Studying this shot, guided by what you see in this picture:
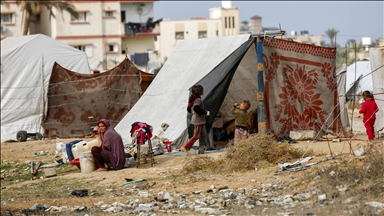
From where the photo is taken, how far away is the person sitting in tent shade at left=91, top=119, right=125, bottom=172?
46.0 ft

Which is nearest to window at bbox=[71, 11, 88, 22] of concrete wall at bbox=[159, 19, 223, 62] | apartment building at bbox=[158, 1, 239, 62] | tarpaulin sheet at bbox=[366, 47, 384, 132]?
apartment building at bbox=[158, 1, 239, 62]

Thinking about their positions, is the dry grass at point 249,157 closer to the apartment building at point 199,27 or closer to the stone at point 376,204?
the stone at point 376,204

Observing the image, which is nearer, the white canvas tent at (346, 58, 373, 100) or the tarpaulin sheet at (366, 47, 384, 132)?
the tarpaulin sheet at (366, 47, 384, 132)

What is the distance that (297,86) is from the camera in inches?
662

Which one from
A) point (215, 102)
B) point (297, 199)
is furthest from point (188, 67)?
point (297, 199)

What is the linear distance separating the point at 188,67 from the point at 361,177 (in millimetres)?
7753

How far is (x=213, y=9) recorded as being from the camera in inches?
3226

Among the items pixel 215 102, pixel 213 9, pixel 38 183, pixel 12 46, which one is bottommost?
pixel 38 183

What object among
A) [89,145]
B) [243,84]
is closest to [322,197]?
[89,145]

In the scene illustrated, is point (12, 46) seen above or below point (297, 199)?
above

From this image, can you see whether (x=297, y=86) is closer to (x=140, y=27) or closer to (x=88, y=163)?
(x=88, y=163)

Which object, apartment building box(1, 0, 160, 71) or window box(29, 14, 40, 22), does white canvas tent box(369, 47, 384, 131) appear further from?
window box(29, 14, 40, 22)

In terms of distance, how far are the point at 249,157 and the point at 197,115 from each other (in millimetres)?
2099

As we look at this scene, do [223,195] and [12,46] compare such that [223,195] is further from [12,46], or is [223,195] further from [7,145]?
[12,46]
